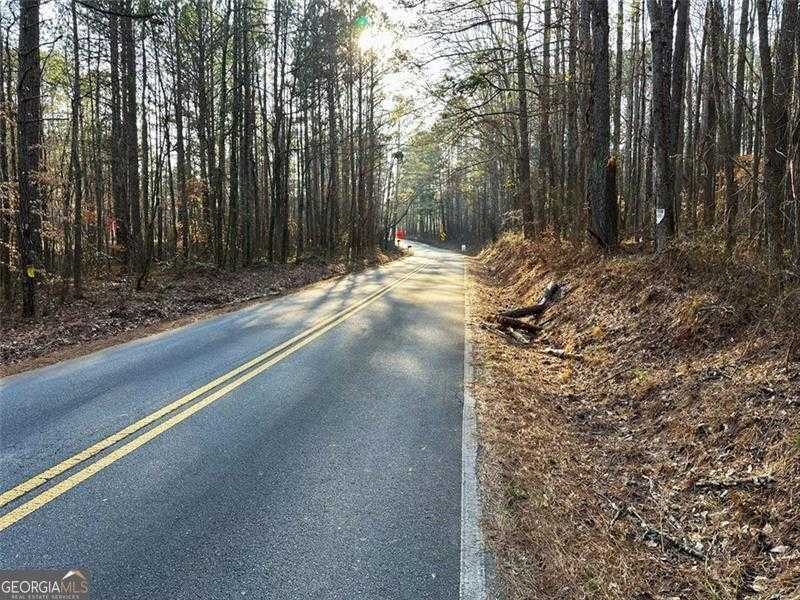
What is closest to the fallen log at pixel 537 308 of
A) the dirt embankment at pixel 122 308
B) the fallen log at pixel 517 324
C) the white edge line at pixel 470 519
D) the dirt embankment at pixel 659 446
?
the fallen log at pixel 517 324

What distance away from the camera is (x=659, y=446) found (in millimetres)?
4684

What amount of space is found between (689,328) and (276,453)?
5092mm

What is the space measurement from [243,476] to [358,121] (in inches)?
1194

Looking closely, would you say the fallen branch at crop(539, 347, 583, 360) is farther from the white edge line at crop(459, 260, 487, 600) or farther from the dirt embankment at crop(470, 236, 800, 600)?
the white edge line at crop(459, 260, 487, 600)

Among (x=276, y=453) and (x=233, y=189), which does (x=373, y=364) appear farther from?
(x=233, y=189)

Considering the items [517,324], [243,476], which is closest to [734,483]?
[243,476]

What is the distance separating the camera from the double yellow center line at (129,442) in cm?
362

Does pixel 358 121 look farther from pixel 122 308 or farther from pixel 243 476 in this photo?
pixel 243 476

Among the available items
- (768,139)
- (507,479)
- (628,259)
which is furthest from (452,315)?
(507,479)

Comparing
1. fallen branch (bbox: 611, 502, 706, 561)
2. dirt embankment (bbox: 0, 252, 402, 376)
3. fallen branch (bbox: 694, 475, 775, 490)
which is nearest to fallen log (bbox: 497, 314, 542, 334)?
fallen branch (bbox: 694, 475, 775, 490)

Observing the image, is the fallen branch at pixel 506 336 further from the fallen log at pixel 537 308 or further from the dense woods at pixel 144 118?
the dense woods at pixel 144 118

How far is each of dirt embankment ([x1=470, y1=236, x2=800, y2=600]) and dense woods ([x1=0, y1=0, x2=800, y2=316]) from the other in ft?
3.57

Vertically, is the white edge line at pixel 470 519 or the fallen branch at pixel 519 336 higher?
the fallen branch at pixel 519 336

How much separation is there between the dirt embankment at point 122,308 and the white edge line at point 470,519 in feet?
21.7
